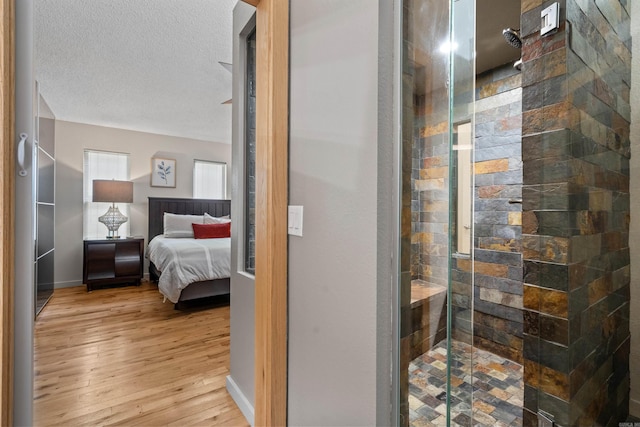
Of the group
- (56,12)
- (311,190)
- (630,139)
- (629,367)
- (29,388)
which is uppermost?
(56,12)

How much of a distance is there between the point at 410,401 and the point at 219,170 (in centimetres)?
579

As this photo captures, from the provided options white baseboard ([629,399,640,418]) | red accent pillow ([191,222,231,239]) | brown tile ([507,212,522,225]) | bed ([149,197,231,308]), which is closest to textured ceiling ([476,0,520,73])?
brown tile ([507,212,522,225])

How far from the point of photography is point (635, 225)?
154 cm

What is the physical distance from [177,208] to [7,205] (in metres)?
4.74

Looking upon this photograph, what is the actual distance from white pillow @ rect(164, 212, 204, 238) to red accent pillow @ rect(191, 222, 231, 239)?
16 centimetres

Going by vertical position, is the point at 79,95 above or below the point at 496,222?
above

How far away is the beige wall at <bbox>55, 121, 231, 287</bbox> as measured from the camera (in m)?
4.59

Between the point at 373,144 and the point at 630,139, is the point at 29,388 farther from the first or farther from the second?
the point at 630,139

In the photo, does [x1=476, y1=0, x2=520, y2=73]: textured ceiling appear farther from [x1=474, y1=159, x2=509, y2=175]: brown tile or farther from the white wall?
[x1=474, y1=159, x2=509, y2=175]: brown tile

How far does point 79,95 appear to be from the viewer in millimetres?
3621

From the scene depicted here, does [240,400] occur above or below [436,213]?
below

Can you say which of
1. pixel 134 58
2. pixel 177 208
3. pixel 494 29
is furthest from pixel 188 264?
pixel 494 29

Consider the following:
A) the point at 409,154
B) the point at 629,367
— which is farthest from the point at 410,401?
the point at 629,367

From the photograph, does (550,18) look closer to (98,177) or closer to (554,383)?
(554,383)
